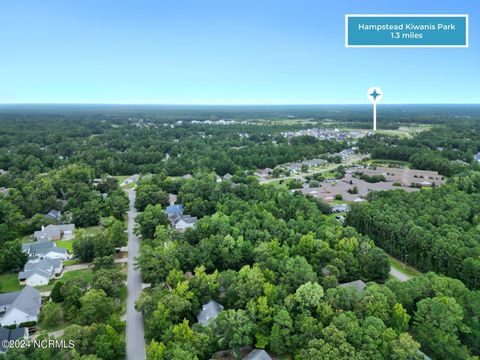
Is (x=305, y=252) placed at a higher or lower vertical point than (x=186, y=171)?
lower

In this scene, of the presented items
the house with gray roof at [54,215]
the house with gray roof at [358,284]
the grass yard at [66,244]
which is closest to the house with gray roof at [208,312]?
the house with gray roof at [358,284]

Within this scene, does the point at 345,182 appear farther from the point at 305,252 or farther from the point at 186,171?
the point at 305,252

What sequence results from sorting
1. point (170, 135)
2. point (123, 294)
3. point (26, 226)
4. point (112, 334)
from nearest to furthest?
point (112, 334), point (123, 294), point (26, 226), point (170, 135)

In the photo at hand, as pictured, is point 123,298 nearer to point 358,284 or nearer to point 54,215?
point 358,284

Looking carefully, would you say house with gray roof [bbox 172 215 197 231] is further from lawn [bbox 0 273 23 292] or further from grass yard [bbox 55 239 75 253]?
lawn [bbox 0 273 23 292]

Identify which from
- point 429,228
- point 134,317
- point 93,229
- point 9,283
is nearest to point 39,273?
point 9,283

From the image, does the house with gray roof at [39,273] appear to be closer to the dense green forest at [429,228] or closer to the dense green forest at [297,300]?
the dense green forest at [297,300]

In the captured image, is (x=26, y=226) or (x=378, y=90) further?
(x=26, y=226)

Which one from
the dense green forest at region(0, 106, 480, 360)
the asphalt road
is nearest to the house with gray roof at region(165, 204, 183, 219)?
the dense green forest at region(0, 106, 480, 360)

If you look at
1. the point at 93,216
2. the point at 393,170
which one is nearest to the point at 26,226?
the point at 93,216
